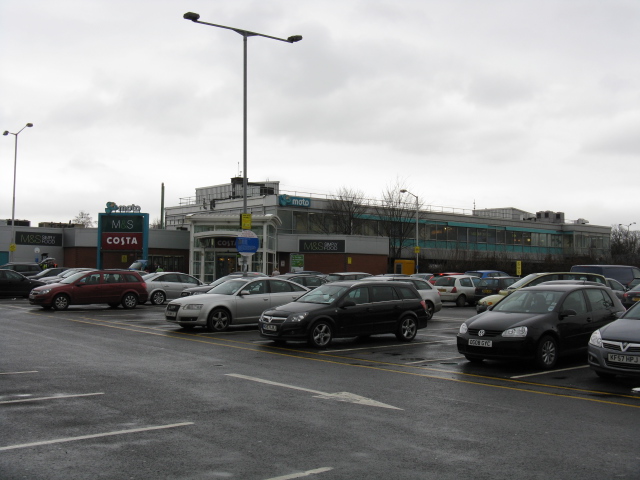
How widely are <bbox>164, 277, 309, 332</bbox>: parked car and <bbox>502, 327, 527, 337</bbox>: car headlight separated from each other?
29.0 ft

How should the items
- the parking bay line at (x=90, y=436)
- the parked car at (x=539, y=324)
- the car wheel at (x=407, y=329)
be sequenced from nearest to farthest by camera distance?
the parking bay line at (x=90, y=436), the parked car at (x=539, y=324), the car wheel at (x=407, y=329)

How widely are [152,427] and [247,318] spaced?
11.9 meters

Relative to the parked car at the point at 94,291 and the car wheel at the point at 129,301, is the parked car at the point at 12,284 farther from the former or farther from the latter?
the car wheel at the point at 129,301

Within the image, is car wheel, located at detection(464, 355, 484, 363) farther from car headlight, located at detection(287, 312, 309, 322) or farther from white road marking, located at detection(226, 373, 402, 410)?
white road marking, located at detection(226, 373, 402, 410)

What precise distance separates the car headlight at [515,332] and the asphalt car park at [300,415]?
2.26ft

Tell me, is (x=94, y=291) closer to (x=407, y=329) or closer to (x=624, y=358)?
(x=407, y=329)

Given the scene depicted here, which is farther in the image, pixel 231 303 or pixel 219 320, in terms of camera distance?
pixel 231 303

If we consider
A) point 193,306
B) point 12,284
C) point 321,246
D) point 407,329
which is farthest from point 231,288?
point 321,246

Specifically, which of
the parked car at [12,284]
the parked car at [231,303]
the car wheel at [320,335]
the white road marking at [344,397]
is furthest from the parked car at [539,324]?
the parked car at [12,284]

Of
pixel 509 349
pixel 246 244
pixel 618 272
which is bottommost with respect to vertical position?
pixel 509 349

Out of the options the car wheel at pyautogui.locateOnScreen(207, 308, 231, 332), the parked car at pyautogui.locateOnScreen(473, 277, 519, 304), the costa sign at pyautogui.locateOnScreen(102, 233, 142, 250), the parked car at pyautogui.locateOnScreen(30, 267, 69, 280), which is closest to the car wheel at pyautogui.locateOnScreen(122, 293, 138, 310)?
the car wheel at pyautogui.locateOnScreen(207, 308, 231, 332)

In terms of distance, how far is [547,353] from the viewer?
12.1 m

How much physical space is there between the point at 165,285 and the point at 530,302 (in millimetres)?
21387

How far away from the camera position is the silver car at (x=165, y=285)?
30.7 meters
